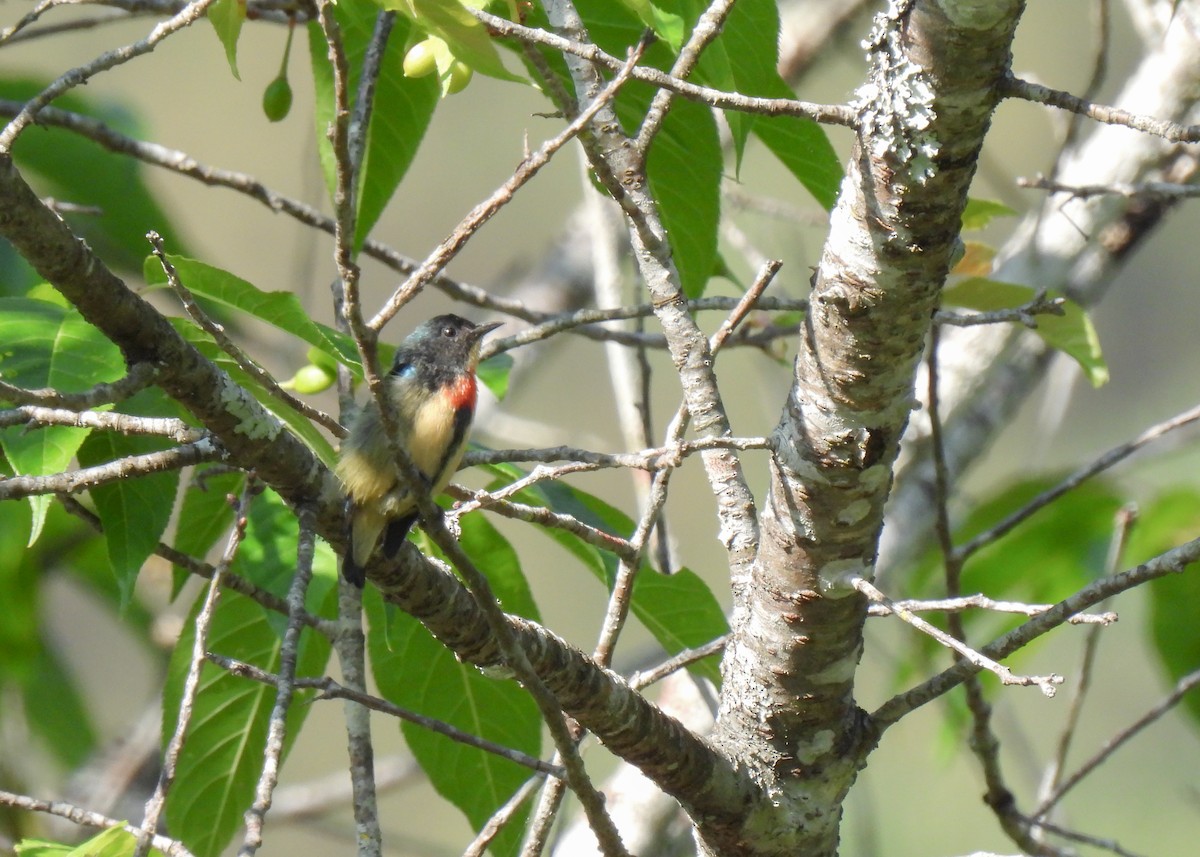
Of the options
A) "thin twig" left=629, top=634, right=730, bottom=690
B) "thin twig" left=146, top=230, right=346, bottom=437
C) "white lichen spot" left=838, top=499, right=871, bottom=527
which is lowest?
"thin twig" left=629, top=634, right=730, bottom=690

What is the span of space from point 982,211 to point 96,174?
285 centimetres

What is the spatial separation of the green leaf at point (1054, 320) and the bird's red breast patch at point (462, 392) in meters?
1.18

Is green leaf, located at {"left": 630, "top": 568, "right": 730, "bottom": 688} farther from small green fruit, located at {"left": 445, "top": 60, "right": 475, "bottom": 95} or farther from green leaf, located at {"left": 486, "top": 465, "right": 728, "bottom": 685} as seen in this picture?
small green fruit, located at {"left": 445, "top": 60, "right": 475, "bottom": 95}

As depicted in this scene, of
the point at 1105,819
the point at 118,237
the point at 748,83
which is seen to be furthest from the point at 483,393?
the point at 1105,819

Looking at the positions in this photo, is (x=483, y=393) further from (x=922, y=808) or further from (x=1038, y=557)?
(x=922, y=808)

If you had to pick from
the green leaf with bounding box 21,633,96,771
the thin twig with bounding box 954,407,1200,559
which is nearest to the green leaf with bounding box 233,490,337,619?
the thin twig with bounding box 954,407,1200,559

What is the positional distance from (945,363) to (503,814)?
277cm

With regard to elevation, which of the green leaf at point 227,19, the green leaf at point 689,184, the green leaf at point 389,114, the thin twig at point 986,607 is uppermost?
the green leaf at point 389,114

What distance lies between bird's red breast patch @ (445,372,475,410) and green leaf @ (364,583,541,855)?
50cm

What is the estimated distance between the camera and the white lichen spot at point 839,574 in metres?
2.10

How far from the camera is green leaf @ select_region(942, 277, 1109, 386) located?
113 inches

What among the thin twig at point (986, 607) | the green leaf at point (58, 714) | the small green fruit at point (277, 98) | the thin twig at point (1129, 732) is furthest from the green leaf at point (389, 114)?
the green leaf at point (58, 714)

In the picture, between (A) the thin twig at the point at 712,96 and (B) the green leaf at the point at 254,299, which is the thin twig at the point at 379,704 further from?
(A) the thin twig at the point at 712,96

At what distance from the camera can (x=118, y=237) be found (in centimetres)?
417
